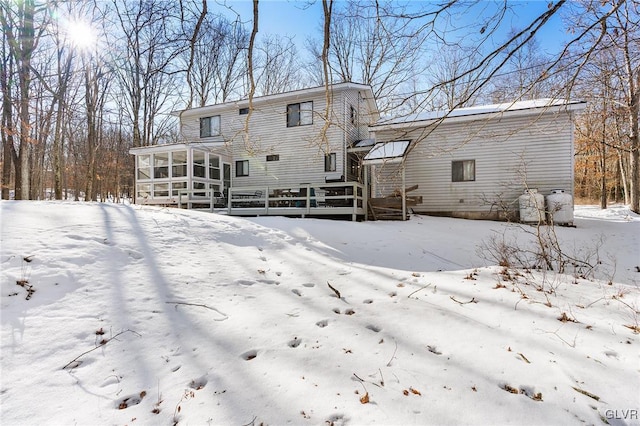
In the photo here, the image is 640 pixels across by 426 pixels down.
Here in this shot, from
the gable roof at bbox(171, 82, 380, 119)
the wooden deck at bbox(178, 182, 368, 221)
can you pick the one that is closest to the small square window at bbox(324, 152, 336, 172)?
the wooden deck at bbox(178, 182, 368, 221)

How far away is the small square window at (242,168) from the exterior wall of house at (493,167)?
280 inches

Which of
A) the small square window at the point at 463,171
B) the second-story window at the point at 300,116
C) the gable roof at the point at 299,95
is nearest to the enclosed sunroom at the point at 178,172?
the gable roof at the point at 299,95

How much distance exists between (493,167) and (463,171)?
1143 mm

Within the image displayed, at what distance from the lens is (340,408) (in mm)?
1900

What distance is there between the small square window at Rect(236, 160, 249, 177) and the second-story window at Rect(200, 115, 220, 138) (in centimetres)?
224

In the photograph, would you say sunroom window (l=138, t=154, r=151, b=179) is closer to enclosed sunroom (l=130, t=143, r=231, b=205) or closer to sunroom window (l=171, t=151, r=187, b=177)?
enclosed sunroom (l=130, t=143, r=231, b=205)

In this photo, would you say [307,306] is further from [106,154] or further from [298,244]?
[106,154]

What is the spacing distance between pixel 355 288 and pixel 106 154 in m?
29.4

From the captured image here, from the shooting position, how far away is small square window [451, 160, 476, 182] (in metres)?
12.6

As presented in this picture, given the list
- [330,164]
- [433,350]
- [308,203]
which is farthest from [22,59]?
[433,350]

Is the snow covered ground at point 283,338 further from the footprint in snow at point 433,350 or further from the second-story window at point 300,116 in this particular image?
the second-story window at point 300,116

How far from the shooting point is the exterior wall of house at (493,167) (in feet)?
37.3

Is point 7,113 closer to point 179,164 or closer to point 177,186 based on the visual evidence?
point 179,164

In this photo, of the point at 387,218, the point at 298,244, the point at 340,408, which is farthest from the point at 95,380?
the point at 387,218
